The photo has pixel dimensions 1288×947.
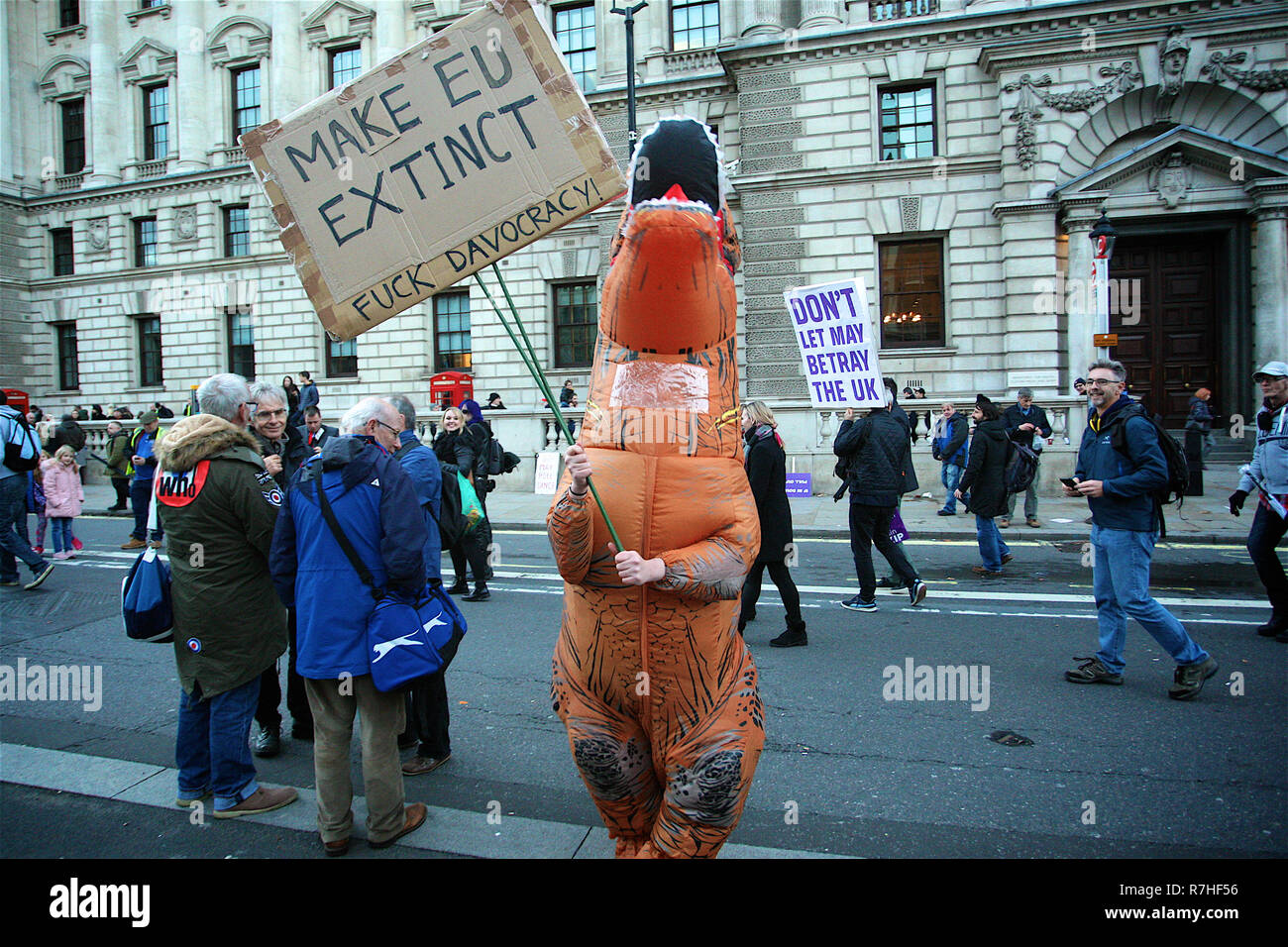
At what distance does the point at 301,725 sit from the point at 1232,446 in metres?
18.6

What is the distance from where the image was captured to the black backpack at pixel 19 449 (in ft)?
27.7

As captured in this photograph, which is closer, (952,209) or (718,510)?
(718,510)

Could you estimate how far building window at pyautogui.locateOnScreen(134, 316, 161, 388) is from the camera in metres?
27.9

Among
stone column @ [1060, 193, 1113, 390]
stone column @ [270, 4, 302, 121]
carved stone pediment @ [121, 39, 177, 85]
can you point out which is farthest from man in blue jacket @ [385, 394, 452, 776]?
carved stone pediment @ [121, 39, 177, 85]

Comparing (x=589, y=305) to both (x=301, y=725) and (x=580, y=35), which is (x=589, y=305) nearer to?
(x=580, y=35)

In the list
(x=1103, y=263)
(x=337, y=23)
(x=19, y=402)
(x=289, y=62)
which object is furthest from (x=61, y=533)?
(x=337, y=23)

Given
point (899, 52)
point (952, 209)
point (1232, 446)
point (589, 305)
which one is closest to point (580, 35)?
point (589, 305)

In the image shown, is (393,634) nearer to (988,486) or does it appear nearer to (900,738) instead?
(900,738)

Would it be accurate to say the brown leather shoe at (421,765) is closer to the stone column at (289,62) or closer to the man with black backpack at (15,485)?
the man with black backpack at (15,485)

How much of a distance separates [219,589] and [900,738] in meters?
3.58

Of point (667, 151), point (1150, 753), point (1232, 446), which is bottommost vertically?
point (1150, 753)

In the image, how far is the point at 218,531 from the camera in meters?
3.51

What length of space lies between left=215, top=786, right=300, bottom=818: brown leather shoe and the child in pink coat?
28.8 ft

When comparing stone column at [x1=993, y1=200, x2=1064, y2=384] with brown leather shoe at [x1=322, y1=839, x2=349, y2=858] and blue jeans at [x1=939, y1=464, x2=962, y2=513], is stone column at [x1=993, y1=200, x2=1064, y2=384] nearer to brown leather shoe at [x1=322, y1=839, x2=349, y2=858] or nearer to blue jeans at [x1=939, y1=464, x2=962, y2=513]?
blue jeans at [x1=939, y1=464, x2=962, y2=513]
